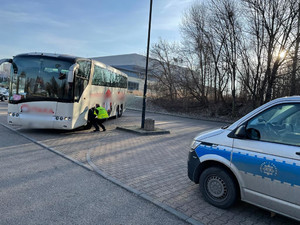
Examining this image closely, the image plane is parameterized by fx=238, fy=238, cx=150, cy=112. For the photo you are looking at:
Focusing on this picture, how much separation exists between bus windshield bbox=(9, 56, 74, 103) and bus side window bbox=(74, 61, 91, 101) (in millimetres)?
394

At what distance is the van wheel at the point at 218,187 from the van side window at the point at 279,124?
889mm

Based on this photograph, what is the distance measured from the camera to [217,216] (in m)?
3.81

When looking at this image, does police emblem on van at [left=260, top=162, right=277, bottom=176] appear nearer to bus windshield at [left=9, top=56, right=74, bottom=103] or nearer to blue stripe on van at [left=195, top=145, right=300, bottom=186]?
blue stripe on van at [left=195, top=145, right=300, bottom=186]

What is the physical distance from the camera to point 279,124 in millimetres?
3775

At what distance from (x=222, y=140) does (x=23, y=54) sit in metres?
9.33

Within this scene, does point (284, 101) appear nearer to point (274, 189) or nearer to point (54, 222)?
point (274, 189)

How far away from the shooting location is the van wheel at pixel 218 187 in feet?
12.9

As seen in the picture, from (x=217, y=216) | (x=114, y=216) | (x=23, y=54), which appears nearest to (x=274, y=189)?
(x=217, y=216)

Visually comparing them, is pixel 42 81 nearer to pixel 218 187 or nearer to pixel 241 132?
pixel 218 187

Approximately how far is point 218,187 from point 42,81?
8456 mm

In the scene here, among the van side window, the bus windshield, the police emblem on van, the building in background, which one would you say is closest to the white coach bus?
the bus windshield

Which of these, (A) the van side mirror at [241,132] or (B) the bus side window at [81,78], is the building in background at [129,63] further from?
(A) the van side mirror at [241,132]

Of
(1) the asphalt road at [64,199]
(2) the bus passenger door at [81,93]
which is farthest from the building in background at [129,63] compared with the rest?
(1) the asphalt road at [64,199]

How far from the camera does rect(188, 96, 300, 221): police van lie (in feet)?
10.7
